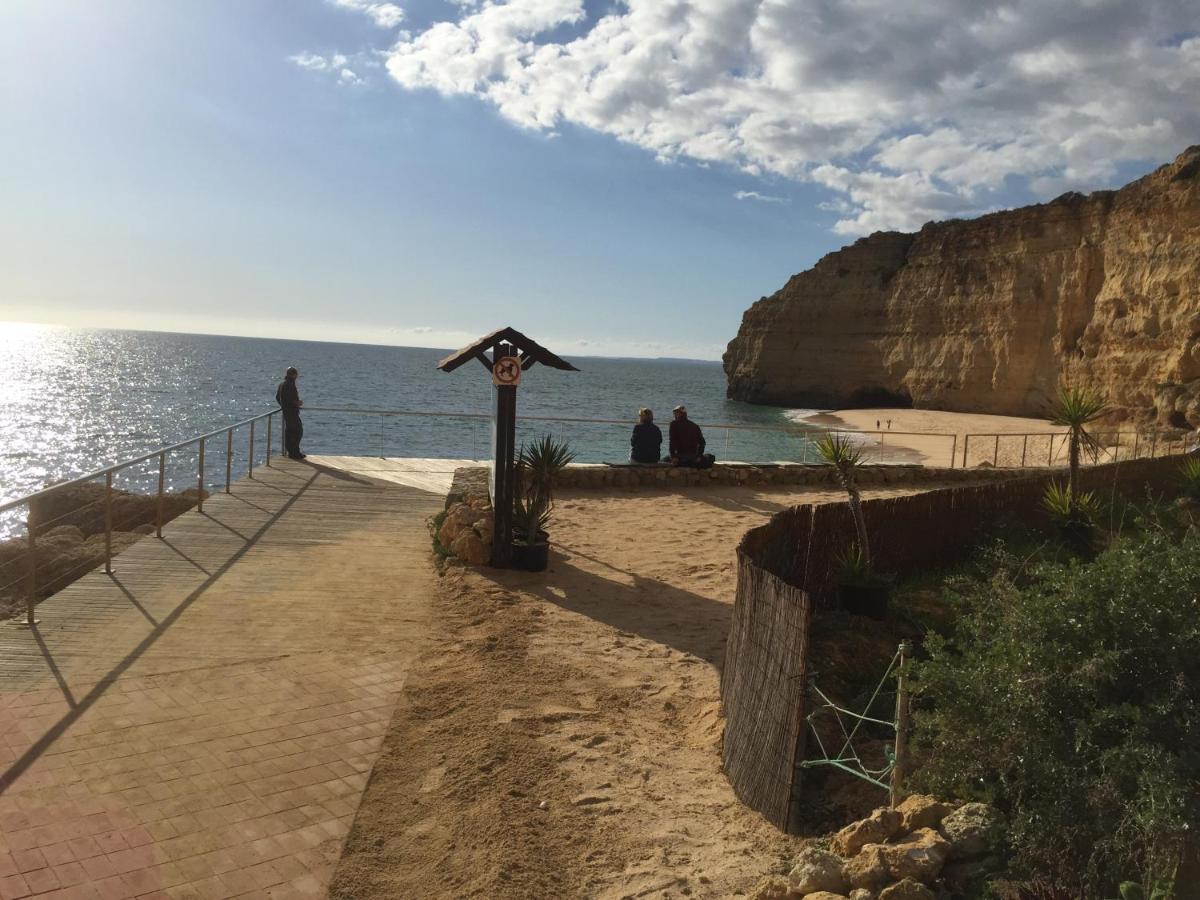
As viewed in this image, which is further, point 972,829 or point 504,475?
point 504,475

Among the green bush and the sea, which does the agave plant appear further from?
the green bush

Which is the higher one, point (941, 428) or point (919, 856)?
point (941, 428)

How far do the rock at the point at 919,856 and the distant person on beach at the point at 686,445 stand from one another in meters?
10.9

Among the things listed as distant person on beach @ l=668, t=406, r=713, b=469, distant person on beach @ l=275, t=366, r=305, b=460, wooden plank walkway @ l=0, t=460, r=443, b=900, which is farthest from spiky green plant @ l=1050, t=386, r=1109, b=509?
distant person on beach @ l=275, t=366, r=305, b=460

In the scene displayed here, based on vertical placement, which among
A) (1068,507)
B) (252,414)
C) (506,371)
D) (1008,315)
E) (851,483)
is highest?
(1008,315)

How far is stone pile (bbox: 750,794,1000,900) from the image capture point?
3.08 meters

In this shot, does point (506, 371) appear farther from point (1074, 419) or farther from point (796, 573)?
point (1074, 419)

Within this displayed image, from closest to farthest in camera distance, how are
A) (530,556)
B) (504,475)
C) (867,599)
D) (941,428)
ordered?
(867,599) < (504,475) < (530,556) < (941,428)

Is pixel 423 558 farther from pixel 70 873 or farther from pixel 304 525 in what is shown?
pixel 70 873

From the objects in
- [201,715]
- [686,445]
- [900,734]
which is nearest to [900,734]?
[900,734]

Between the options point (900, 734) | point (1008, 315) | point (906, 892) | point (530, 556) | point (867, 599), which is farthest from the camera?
point (1008, 315)

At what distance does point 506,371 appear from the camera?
861cm

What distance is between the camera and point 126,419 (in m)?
51.2

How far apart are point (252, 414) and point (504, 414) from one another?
53303mm
